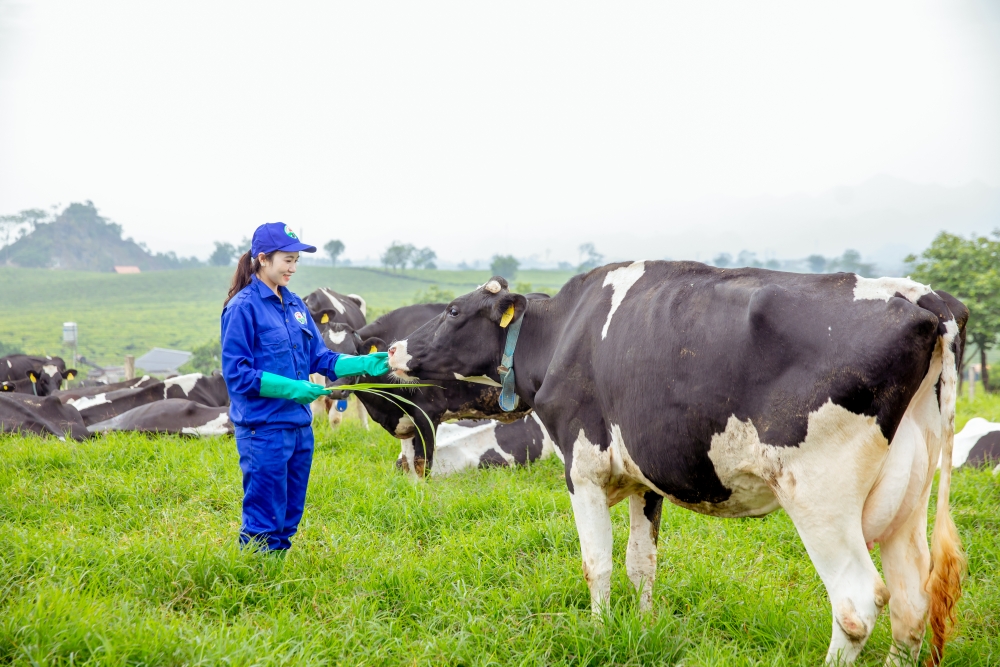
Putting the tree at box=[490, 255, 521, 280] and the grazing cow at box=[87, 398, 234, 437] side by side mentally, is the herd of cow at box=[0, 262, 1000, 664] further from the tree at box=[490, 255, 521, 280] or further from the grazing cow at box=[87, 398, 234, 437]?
the tree at box=[490, 255, 521, 280]

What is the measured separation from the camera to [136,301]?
5572cm

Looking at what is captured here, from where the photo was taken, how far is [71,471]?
6.66m

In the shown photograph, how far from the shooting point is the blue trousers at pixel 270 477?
14.1ft

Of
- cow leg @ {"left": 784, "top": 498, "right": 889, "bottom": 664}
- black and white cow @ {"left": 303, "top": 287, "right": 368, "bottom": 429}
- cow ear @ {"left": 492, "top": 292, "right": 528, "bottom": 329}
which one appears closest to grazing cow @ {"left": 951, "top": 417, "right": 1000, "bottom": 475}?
cow leg @ {"left": 784, "top": 498, "right": 889, "bottom": 664}

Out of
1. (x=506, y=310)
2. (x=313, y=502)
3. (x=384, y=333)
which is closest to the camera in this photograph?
(x=506, y=310)

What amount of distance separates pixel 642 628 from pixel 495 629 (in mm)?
726

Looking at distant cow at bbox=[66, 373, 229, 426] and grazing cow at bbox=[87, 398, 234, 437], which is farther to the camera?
distant cow at bbox=[66, 373, 229, 426]

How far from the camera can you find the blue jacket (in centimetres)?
424

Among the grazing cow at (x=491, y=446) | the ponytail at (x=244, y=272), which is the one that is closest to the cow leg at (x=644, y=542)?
the ponytail at (x=244, y=272)

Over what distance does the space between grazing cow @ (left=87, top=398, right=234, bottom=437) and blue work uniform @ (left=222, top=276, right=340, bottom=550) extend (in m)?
4.20

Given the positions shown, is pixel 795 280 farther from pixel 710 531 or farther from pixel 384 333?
pixel 384 333

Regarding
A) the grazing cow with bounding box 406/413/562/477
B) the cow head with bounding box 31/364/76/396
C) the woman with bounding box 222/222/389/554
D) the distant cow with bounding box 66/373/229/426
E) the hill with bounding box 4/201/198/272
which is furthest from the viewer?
the hill with bounding box 4/201/198/272

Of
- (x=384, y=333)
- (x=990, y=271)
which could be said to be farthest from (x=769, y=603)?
(x=990, y=271)

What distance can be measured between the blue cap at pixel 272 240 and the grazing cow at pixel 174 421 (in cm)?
451
